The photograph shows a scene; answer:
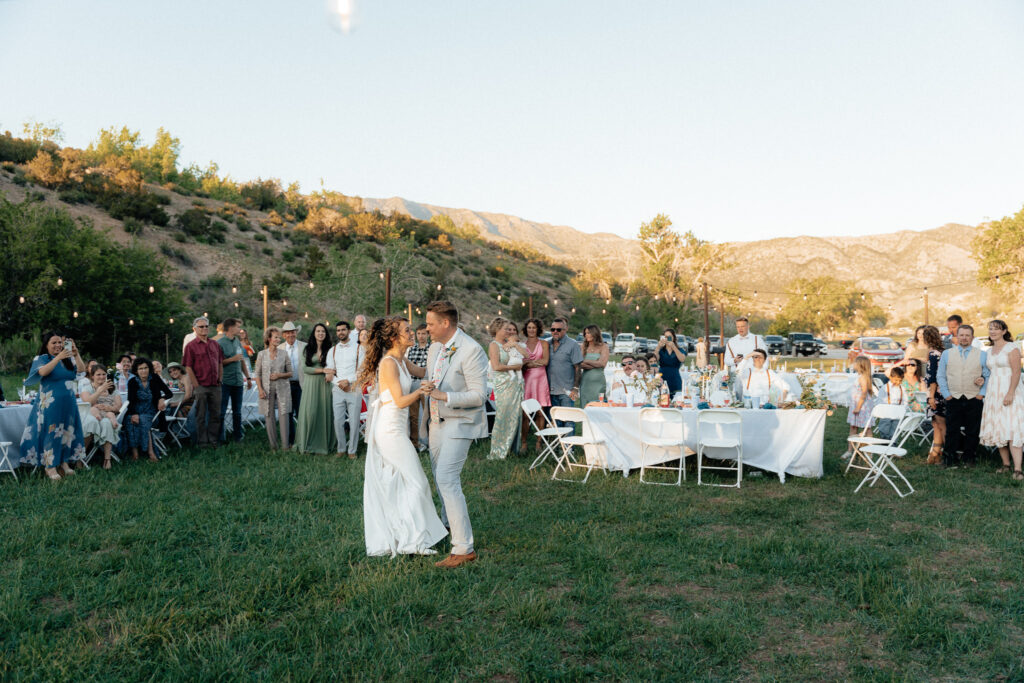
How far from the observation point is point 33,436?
7207mm

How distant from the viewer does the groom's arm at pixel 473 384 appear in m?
4.31

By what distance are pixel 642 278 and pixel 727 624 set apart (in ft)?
200

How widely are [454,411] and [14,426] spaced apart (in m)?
5.93

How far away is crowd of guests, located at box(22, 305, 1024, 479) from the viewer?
7.25 meters

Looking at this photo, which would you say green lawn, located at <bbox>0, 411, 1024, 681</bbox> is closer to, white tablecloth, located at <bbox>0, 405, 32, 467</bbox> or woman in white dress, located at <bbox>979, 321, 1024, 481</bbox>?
woman in white dress, located at <bbox>979, 321, 1024, 481</bbox>

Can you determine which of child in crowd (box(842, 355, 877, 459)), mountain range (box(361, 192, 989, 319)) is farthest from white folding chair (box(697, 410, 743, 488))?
mountain range (box(361, 192, 989, 319))

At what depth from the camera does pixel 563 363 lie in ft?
28.3

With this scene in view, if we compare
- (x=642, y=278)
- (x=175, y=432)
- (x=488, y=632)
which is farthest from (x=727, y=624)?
(x=642, y=278)

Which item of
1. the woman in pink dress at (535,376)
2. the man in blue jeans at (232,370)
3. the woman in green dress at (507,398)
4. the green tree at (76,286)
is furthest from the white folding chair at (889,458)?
the green tree at (76,286)

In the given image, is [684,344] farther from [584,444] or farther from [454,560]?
[454,560]

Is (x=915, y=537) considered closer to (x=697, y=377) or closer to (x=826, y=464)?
(x=826, y=464)

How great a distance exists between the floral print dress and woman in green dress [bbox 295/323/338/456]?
2541 millimetres

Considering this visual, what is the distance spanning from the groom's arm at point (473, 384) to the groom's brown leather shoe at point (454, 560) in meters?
1.00

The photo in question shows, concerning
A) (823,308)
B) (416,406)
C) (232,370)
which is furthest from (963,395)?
(823,308)
